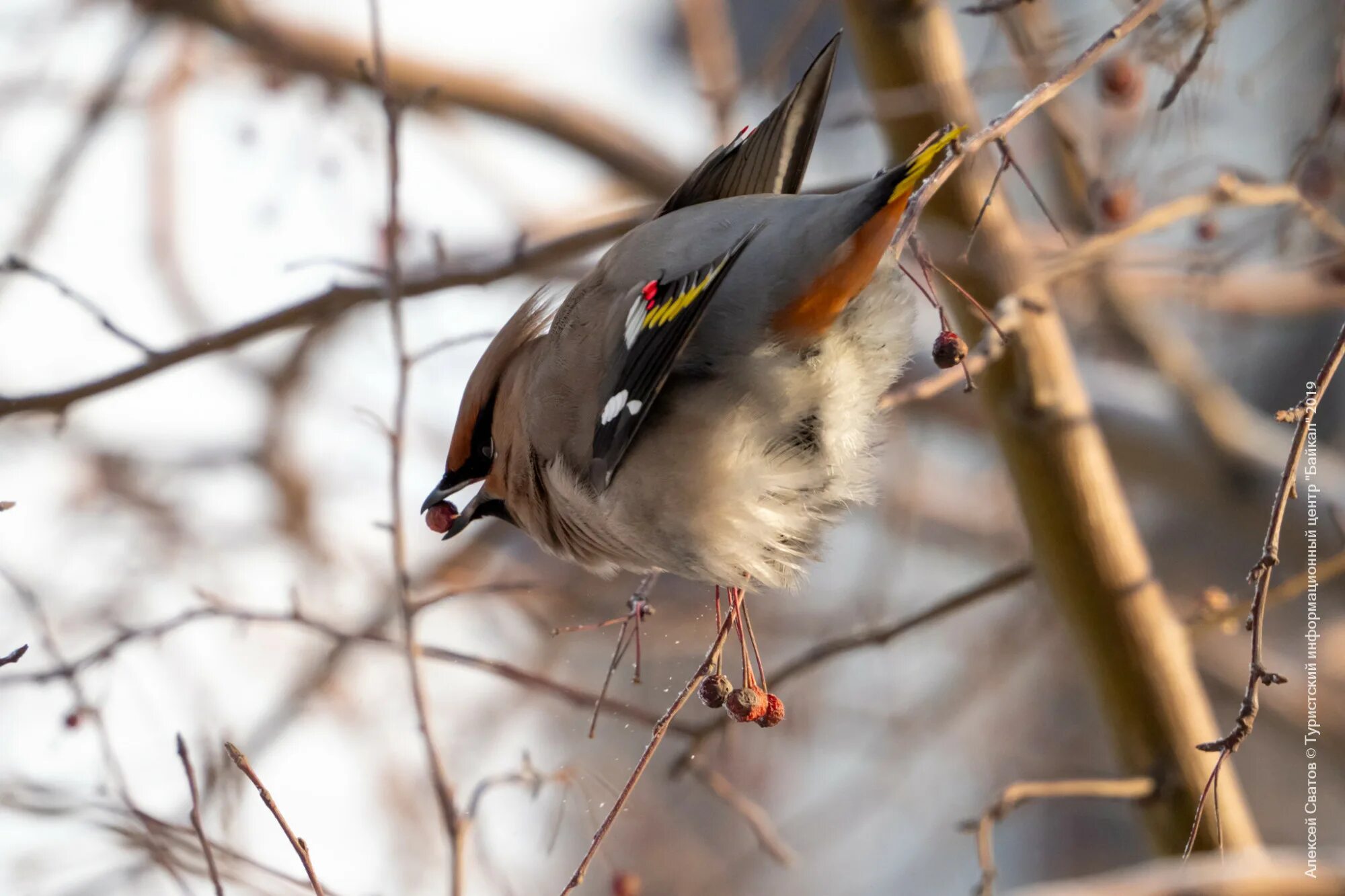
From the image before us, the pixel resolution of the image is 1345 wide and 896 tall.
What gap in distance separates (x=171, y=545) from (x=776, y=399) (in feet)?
9.96

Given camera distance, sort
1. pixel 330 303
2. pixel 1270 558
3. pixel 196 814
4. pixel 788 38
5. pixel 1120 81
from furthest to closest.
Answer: pixel 788 38, pixel 1120 81, pixel 330 303, pixel 196 814, pixel 1270 558

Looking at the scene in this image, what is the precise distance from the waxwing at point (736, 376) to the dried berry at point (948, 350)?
13 cm

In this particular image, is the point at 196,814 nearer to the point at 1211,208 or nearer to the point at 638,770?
the point at 638,770

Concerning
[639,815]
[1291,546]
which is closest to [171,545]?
[639,815]

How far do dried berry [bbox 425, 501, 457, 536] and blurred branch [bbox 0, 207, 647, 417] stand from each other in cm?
40

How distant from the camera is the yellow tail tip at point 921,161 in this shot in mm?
1511

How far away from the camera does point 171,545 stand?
418 centimetres

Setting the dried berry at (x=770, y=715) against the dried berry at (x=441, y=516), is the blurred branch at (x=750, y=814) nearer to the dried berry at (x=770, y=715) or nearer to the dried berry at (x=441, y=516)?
the dried berry at (x=770, y=715)

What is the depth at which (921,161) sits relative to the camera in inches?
60.4

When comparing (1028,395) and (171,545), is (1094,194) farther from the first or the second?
(171,545)

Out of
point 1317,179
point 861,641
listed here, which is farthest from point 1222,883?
point 1317,179

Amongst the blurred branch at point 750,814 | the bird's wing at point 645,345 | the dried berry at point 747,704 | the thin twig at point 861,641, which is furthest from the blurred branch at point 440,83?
the dried berry at point 747,704

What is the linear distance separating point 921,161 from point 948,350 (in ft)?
0.87

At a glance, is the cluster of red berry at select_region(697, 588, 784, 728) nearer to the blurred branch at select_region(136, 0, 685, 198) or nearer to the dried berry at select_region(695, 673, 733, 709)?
the dried berry at select_region(695, 673, 733, 709)
